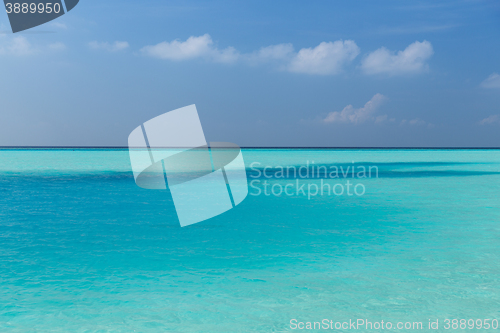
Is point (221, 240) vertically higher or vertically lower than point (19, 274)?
lower

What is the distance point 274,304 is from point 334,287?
2.80 ft

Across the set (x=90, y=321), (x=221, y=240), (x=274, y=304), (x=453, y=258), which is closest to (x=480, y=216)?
(x=453, y=258)

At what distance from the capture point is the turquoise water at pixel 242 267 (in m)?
4.25

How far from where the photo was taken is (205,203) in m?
11.6

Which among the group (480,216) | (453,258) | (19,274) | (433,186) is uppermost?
(19,274)

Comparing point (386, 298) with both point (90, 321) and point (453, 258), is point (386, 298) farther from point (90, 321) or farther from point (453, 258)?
point (90, 321)

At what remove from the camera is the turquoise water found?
4.25 metres

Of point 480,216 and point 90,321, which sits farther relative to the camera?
point 480,216

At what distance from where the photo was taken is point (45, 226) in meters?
8.45

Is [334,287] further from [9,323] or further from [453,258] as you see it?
[9,323]

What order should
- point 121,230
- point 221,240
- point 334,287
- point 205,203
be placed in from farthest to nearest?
point 205,203
point 121,230
point 221,240
point 334,287

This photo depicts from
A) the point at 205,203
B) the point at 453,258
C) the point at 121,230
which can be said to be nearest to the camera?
the point at 453,258

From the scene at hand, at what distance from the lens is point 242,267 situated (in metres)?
5.79

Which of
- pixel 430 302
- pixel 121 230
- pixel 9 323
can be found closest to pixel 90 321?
pixel 9 323
